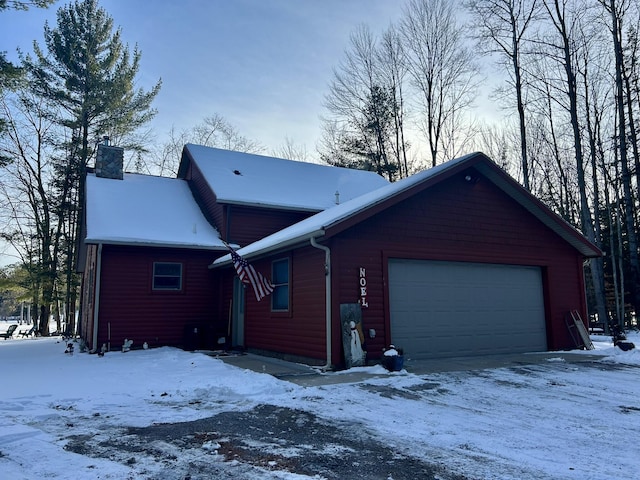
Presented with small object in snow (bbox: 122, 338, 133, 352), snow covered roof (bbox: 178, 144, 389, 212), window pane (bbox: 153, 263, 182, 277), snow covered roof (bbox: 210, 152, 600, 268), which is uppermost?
snow covered roof (bbox: 178, 144, 389, 212)

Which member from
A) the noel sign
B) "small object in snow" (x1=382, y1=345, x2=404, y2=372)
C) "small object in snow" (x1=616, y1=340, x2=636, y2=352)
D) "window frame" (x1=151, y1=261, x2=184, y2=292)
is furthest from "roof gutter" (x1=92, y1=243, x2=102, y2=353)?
"small object in snow" (x1=616, y1=340, x2=636, y2=352)

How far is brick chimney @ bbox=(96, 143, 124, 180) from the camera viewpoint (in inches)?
644

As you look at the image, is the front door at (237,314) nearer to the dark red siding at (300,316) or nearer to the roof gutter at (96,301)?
the dark red siding at (300,316)

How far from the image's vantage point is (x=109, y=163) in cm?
1644

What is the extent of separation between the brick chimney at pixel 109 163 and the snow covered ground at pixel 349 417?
29.3 feet

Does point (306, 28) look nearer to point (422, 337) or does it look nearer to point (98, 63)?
point (422, 337)

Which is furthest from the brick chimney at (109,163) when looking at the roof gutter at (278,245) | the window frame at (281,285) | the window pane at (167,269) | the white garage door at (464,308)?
the white garage door at (464,308)

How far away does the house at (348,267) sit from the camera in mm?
8984

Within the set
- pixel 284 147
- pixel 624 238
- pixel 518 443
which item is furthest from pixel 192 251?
pixel 624 238

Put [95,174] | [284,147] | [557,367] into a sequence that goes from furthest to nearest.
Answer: [284,147]
[95,174]
[557,367]

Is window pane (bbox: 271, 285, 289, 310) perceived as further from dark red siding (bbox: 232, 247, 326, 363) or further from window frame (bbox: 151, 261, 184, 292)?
window frame (bbox: 151, 261, 184, 292)

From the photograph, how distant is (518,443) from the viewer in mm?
4234

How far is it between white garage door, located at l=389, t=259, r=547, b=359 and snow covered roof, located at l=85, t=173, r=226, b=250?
20.2 feet

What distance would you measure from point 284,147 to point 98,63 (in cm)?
1334
